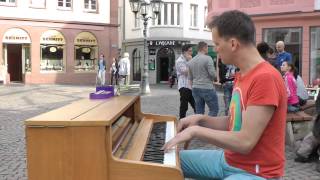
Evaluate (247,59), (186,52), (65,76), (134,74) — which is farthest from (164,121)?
(134,74)

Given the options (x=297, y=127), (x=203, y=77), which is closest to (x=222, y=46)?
(x=297, y=127)

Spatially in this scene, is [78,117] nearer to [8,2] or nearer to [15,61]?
[8,2]

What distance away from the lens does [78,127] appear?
304 centimetres

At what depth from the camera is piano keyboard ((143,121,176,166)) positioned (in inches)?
129

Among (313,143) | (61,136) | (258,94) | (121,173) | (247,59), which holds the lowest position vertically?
(313,143)

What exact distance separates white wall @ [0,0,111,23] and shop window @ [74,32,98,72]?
1249 millimetres

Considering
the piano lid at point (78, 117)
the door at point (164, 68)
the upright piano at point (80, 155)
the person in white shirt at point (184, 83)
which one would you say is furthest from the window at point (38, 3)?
the upright piano at point (80, 155)

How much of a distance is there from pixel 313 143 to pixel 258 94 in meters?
4.96

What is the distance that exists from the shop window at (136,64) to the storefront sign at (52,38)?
8.18 metres

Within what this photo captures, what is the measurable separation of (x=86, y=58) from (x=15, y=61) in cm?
510

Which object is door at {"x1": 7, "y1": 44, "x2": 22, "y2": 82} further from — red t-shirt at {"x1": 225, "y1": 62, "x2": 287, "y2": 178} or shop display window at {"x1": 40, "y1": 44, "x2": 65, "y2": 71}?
red t-shirt at {"x1": 225, "y1": 62, "x2": 287, "y2": 178}

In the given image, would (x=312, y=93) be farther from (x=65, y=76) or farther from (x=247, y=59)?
(x=65, y=76)

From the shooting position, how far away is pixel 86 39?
40156mm

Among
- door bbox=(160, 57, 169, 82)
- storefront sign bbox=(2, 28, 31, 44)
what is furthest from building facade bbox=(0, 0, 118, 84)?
door bbox=(160, 57, 169, 82)
